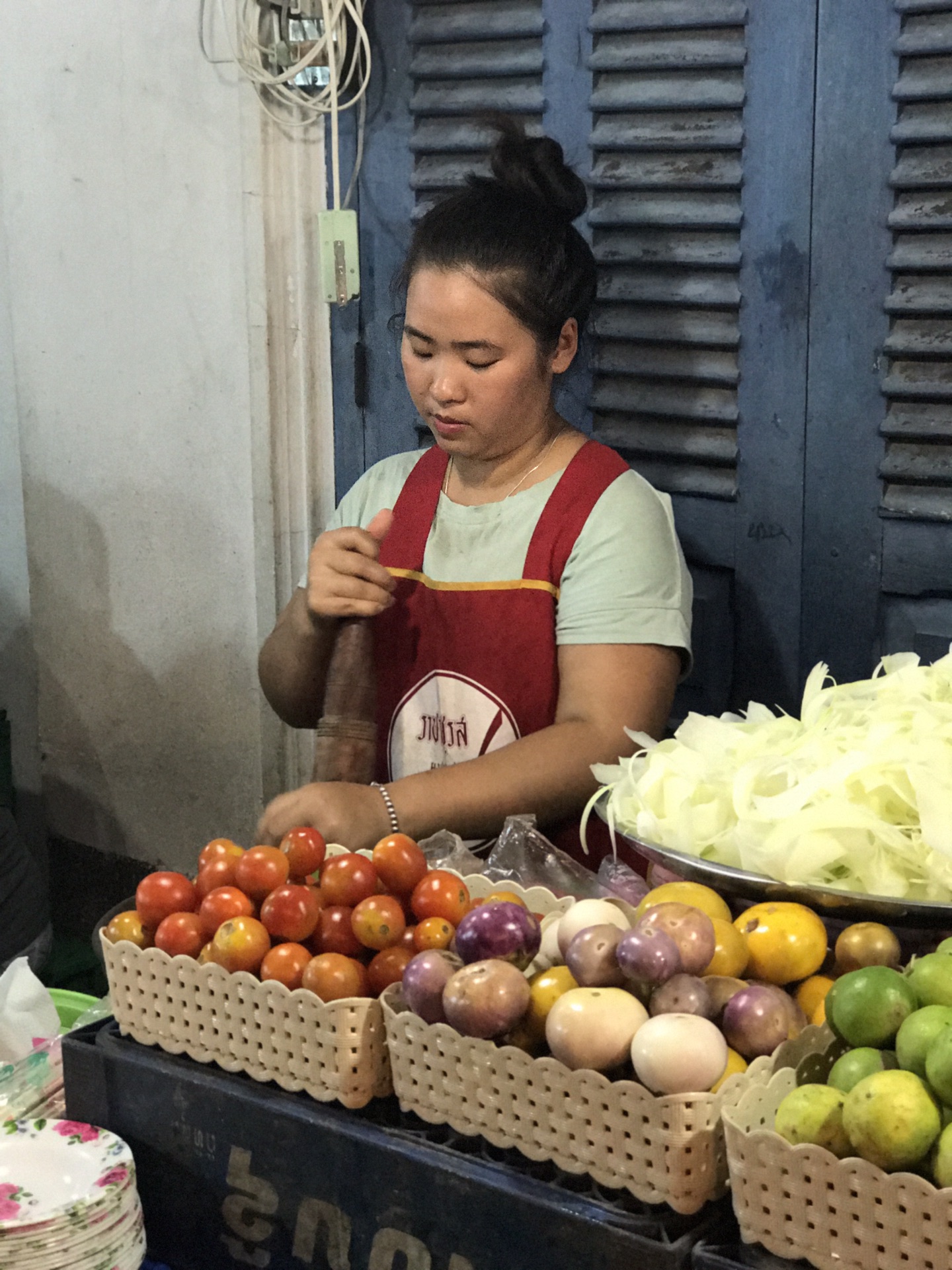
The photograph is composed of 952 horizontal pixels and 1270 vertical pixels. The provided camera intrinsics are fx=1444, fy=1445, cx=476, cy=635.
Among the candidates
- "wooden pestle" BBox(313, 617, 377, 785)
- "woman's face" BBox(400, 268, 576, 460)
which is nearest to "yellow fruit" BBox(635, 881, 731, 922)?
"wooden pestle" BBox(313, 617, 377, 785)

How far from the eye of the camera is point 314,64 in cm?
259

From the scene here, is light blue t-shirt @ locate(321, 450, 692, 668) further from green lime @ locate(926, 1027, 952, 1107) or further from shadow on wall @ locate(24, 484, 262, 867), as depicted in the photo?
green lime @ locate(926, 1027, 952, 1107)

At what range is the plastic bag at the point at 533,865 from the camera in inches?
59.7

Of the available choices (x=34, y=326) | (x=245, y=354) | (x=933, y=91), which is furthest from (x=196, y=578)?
(x=933, y=91)

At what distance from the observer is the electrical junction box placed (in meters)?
2.65

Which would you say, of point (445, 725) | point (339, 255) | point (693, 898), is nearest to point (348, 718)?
point (445, 725)

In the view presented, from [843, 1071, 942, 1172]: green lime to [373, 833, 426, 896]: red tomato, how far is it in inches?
18.4

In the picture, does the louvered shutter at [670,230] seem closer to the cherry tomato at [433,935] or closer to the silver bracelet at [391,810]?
the silver bracelet at [391,810]

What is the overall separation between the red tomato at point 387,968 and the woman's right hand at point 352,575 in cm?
79

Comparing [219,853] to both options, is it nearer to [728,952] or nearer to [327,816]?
[327,816]

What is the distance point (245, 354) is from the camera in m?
2.81

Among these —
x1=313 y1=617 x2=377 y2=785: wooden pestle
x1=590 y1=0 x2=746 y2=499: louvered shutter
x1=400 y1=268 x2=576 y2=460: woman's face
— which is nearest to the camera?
x1=313 y1=617 x2=377 y2=785: wooden pestle

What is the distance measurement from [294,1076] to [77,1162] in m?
0.20

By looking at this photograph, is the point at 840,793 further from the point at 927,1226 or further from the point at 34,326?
the point at 34,326
